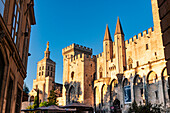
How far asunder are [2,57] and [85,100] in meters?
38.4

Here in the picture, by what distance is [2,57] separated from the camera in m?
8.09

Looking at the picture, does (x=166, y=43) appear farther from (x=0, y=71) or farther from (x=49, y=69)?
(x=49, y=69)

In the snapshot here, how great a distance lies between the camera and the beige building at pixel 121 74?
3069 cm

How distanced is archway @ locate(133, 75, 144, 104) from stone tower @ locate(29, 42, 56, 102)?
33.2m

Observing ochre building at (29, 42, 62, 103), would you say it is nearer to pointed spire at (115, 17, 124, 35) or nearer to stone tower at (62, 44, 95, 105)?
stone tower at (62, 44, 95, 105)

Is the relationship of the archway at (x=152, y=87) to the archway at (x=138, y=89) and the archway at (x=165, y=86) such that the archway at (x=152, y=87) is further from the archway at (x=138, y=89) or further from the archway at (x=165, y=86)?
the archway at (x=138, y=89)

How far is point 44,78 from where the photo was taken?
211ft

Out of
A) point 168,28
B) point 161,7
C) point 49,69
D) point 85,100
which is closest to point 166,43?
point 168,28

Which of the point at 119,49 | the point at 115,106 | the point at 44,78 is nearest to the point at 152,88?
the point at 115,106

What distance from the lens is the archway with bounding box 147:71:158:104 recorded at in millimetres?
30047

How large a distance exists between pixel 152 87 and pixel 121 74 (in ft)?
24.7

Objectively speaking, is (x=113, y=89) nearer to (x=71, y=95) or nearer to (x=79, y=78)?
(x=79, y=78)

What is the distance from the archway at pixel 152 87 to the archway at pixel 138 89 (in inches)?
59.1

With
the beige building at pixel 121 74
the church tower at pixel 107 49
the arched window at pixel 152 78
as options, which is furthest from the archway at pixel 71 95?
the arched window at pixel 152 78
